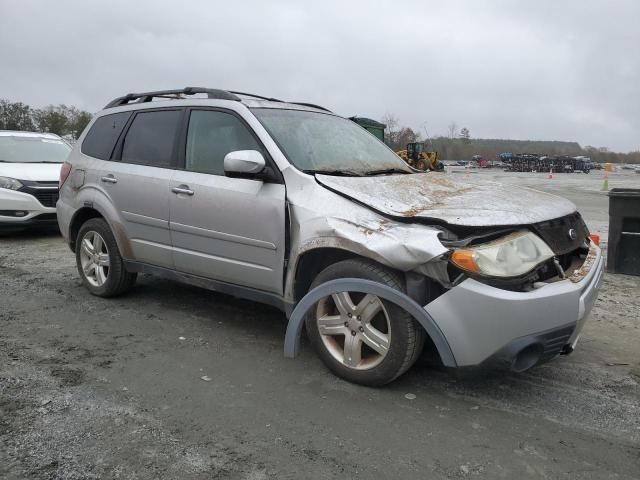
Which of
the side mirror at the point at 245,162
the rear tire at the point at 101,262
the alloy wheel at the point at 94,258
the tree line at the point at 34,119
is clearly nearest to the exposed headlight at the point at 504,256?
the side mirror at the point at 245,162

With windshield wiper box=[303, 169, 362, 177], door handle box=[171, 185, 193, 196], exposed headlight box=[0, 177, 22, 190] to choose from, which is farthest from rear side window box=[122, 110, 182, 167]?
exposed headlight box=[0, 177, 22, 190]

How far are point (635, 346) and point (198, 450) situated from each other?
131 inches

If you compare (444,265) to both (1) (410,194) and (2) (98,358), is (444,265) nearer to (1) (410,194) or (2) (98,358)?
(1) (410,194)

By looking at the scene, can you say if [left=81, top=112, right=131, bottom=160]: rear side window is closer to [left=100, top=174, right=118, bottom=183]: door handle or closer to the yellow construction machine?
[left=100, top=174, right=118, bottom=183]: door handle

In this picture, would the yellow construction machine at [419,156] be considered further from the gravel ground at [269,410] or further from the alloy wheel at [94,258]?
the gravel ground at [269,410]

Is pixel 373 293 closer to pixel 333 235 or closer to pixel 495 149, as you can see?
pixel 333 235

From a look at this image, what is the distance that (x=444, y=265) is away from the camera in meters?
2.82

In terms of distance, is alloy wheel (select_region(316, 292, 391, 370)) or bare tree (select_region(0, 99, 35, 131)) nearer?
alloy wheel (select_region(316, 292, 391, 370))

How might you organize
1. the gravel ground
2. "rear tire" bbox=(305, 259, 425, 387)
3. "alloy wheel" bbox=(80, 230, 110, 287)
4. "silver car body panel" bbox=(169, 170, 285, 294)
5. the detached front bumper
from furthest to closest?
"alloy wheel" bbox=(80, 230, 110, 287), "silver car body panel" bbox=(169, 170, 285, 294), "rear tire" bbox=(305, 259, 425, 387), the detached front bumper, the gravel ground

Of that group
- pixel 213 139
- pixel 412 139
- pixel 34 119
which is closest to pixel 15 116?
pixel 34 119

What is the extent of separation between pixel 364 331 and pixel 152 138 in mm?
2609

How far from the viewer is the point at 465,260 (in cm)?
275

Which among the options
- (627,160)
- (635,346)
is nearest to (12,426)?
(635,346)

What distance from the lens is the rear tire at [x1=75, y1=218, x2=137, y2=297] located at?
482 cm
